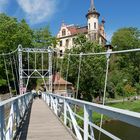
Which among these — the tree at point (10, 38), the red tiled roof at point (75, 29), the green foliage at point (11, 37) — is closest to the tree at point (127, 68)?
the green foliage at point (11, 37)

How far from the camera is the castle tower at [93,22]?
245ft

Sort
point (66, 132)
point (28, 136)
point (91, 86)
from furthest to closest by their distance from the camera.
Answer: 1. point (91, 86)
2. point (66, 132)
3. point (28, 136)

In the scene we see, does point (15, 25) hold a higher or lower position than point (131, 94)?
higher

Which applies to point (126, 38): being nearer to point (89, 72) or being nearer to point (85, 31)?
point (85, 31)

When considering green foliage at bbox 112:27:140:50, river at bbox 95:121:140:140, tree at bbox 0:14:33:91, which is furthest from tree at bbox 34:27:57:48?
river at bbox 95:121:140:140

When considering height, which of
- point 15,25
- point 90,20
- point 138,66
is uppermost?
point 90,20

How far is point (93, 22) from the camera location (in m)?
Answer: 76.1

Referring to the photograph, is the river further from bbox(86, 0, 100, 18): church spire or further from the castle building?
bbox(86, 0, 100, 18): church spire

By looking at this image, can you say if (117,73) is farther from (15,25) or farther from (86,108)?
(86,108)

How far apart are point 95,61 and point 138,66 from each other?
12.8 m

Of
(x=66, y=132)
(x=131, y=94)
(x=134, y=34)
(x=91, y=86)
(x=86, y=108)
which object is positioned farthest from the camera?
(x=134, y=34)

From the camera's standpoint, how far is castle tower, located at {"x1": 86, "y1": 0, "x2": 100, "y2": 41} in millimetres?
74625

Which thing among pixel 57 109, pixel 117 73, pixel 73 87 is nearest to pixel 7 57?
pixel 73 87

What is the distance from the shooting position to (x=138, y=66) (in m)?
49.7
